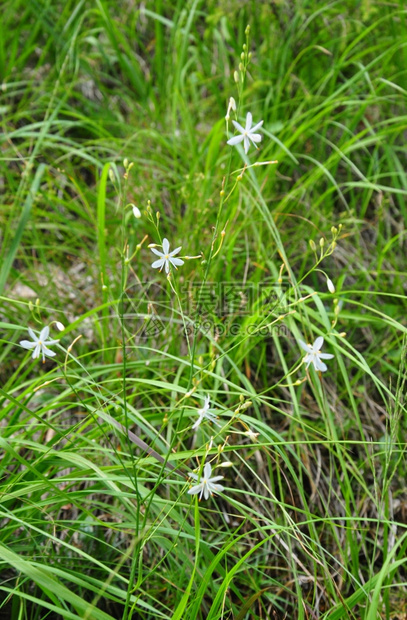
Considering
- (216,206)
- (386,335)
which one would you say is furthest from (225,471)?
(216,206)

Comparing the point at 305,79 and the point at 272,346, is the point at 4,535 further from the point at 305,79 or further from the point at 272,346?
the point at 305,79

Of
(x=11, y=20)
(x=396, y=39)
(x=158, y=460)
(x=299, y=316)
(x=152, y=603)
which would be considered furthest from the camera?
(x=11, y=20)

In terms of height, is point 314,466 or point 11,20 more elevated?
point 11,20

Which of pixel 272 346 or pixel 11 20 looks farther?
pixel 11 20

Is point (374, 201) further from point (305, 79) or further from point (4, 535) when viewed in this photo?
point (4, 535)

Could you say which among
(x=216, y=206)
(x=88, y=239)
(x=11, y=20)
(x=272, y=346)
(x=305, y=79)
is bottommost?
(x=272, y=346)

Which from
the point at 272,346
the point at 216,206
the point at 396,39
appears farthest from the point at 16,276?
the point at 396,39

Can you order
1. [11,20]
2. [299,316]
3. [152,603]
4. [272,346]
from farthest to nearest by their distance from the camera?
[11,20] → [272,346] → [299,316] → [152,603]
